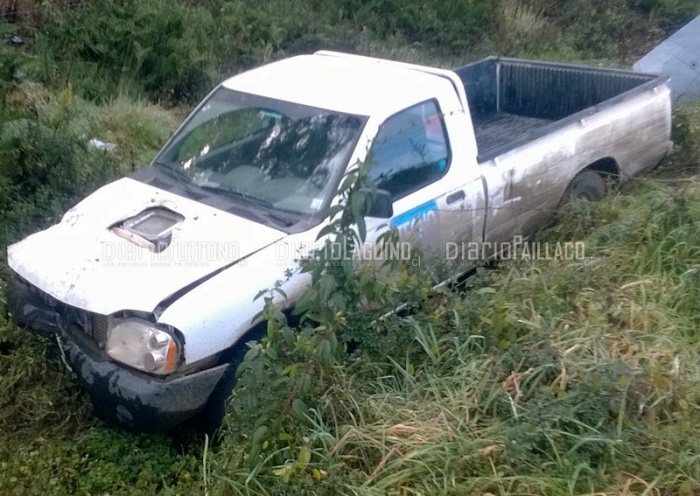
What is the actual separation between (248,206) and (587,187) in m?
2.66

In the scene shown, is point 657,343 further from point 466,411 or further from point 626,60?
point 626,60

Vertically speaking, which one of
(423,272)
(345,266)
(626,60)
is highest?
(345,266)

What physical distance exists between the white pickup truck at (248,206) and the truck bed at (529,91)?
21.7 inches

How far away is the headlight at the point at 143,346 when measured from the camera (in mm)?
3455

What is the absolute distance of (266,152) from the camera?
14.3 feet

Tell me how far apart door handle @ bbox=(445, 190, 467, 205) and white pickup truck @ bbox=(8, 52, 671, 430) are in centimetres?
1

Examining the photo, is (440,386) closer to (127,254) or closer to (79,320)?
(127,254)

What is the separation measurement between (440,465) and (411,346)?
783 mm

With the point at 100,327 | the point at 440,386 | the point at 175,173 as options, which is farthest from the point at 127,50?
the point at 440,386

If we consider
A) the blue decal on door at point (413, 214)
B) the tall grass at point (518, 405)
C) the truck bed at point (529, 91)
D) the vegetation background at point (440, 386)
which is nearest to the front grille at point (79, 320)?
the vegetation background at point (440, 386)

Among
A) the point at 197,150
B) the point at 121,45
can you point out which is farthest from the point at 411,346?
the point at 121,45

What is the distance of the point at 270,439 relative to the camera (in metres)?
3.26

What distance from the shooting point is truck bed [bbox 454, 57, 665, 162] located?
20.6ft

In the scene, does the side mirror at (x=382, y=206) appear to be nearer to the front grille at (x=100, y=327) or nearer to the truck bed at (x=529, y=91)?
the front grille at (x=100, y=327)
